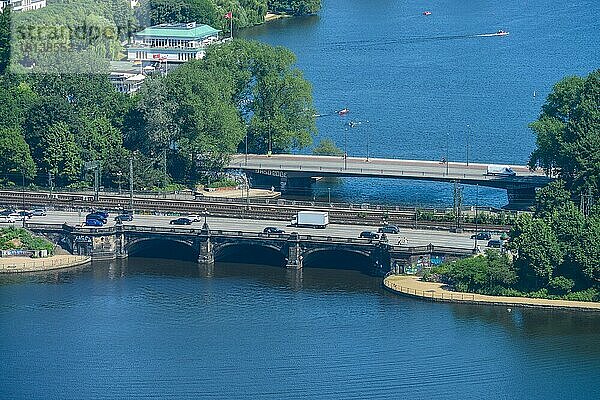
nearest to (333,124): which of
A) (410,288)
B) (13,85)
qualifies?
(13,85)

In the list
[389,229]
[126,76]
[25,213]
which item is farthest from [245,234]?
[126,76]

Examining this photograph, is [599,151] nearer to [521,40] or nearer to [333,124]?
[333,124]

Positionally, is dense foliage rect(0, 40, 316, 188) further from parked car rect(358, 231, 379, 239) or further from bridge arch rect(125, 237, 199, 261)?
parked car rect(358, 231, 379, 239)

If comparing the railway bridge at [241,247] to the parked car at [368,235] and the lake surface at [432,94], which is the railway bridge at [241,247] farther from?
the lake surface at [432,94]

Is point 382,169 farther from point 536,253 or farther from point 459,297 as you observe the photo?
point 536,253

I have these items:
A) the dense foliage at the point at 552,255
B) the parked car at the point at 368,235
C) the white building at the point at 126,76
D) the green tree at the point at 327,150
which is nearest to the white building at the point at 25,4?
the white building at the point at 126,76

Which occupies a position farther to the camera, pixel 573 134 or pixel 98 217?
pixel 573 134
